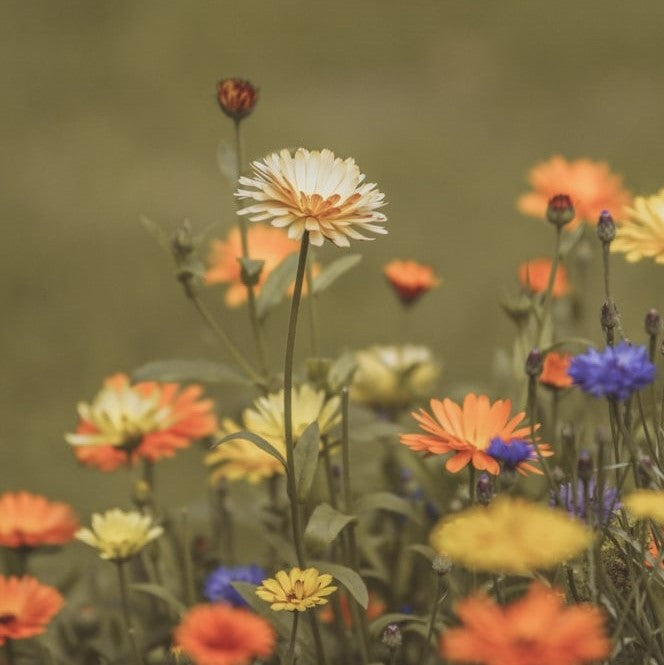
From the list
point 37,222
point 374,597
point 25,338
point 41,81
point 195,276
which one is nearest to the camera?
point 195,276

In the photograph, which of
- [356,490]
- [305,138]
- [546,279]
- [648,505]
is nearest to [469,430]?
[648,505]

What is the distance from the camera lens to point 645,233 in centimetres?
75

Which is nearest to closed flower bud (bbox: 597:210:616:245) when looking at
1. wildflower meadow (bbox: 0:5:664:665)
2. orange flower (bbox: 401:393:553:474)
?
wildflower meadow (bbox: 0:5:664:665)

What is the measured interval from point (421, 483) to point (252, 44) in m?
1.21

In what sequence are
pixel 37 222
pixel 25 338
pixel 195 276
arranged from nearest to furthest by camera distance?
1. pixel 195 276
2. pixel 25 338
3. pixel 37 222

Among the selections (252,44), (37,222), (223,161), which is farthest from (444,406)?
(252,44)

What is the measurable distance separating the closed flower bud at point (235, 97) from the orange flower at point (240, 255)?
0.22m

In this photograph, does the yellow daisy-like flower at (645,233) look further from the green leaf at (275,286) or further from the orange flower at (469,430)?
the green leaf at (275,286)

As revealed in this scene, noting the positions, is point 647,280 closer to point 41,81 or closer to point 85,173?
point 85,173

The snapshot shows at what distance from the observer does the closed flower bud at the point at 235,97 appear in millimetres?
806

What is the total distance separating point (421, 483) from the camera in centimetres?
97

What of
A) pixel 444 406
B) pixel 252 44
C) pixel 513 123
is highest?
pixel 252 44

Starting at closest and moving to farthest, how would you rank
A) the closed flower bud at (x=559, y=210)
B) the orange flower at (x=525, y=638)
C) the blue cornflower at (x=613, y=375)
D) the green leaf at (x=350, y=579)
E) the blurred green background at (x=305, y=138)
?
the orange flower at (x=525, y=638), the blue cornflower at (x=613, y=375), the green leaf at (x=350, y=579), the closed flower bud at (x=559, y=210), the blurred green background at (x=305, y=138)

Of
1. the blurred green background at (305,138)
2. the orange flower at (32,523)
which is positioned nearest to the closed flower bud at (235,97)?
the orange flower at (32,523)
